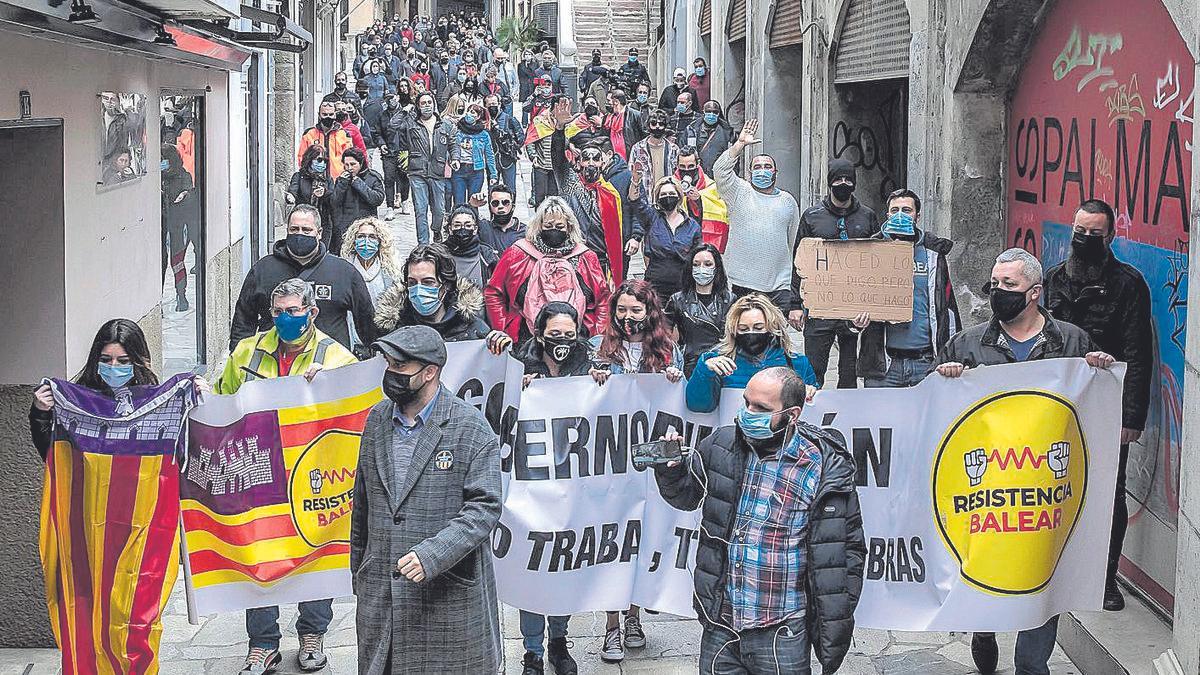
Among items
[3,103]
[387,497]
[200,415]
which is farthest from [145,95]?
[387,497]

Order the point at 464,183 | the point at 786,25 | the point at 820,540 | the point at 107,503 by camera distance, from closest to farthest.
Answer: the point at 820,540 → the point at 107,503 → the point at 464,183 → the point at 786,25

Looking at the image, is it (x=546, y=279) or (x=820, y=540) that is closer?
(x=820, y=540)

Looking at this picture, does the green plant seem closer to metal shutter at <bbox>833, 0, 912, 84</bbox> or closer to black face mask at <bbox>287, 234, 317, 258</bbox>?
metal shutter at <bbox>833, 0, 912, 84</bbox>

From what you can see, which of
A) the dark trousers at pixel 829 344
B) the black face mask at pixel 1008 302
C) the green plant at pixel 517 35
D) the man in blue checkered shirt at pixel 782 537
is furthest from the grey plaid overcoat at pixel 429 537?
the green plant at pixel 517 35

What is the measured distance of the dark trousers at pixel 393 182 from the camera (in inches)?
825

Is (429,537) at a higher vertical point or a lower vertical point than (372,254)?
lower

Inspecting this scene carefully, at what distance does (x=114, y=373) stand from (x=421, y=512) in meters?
1.59

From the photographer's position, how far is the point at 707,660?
5.32 meters

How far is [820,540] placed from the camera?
5.09m

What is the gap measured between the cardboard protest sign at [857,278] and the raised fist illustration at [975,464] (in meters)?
2.20

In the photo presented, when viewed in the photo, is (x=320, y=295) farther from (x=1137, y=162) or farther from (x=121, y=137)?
(x=1137, y=162)

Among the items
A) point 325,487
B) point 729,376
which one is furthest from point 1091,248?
point 325,487

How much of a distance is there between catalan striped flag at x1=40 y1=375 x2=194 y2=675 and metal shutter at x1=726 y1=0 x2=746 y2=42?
17041 mm

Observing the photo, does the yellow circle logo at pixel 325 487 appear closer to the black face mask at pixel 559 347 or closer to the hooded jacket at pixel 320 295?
the black face mask at pixel 559 347
